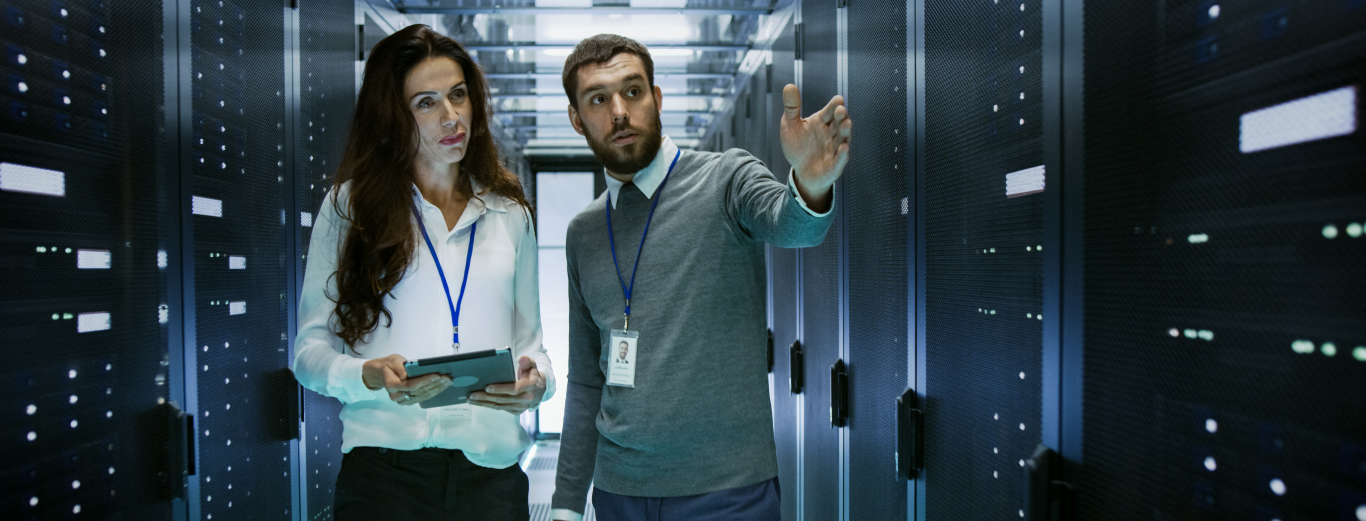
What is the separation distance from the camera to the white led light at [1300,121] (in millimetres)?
571

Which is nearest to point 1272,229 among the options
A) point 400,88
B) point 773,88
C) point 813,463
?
point 400,88

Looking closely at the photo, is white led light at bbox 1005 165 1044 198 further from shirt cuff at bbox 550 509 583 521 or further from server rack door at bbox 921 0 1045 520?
shirt cuff at bbox 550 509 583 521

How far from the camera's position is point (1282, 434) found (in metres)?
0.66

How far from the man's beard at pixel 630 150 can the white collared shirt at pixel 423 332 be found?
314mm

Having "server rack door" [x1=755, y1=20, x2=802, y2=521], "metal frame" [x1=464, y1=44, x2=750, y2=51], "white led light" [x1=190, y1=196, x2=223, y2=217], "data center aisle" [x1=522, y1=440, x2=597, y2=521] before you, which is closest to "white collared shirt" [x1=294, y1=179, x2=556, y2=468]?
"white led light" [x1=190, y1=196, x2=223, y2=217]

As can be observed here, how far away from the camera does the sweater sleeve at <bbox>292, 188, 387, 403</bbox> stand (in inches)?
52.3

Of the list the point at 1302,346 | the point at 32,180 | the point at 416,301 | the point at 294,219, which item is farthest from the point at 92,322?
the point at 1302,346

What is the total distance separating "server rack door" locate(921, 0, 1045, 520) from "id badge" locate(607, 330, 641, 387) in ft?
2.24

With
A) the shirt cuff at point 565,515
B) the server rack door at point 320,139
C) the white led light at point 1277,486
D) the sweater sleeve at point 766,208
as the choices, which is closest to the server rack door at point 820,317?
the sweater sleeve at point 766,208

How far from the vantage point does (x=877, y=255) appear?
6.11 ft

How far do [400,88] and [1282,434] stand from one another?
1546mm

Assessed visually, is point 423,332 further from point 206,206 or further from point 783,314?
point 783,314

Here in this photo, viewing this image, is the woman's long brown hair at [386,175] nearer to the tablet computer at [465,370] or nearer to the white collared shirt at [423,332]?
the white collared shirt at [423,332]

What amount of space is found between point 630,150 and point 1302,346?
1.25 metres
